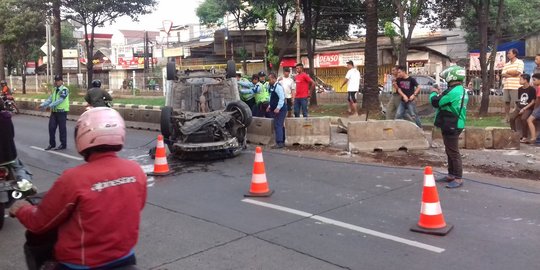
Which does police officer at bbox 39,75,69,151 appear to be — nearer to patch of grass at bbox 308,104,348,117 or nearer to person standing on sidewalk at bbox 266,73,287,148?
person standing on sidewalk at bbox 266,73,287,148

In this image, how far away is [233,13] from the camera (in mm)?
33219

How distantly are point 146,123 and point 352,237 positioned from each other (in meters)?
12.5

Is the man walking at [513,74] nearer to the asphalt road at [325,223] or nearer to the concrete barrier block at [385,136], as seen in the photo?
the concrete barrier block at [385,136]

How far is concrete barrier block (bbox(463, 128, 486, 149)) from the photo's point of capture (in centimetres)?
1105

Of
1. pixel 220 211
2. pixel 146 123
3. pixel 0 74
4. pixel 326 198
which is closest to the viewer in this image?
pixel 220 211

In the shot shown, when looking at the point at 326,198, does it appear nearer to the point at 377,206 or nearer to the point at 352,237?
the point at 377,206

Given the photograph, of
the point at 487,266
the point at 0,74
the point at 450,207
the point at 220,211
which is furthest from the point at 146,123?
the point at 0,74

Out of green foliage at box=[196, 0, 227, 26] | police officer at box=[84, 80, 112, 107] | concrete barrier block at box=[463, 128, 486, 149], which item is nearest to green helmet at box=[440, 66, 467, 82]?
concrete barrier block at box=[463, 128, 486, 149]

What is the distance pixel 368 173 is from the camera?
9.01 m

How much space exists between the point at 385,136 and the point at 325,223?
529cm

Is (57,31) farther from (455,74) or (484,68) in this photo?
(455,74)

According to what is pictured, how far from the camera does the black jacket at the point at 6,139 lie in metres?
5.93

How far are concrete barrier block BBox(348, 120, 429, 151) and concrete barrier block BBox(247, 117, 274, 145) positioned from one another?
219 cm

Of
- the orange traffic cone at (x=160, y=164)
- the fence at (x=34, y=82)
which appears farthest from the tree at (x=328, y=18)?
the fence at (x=34, y=82)
